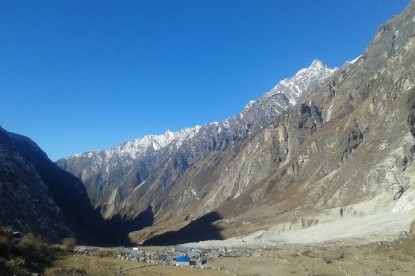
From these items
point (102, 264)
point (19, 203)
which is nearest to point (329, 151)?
point (19, 203)

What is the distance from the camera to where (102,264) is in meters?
35.2

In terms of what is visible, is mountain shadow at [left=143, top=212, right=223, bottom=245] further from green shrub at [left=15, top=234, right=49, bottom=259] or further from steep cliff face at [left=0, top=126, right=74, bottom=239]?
green shrub at [left=15, top=234, right=49, bottom=259]

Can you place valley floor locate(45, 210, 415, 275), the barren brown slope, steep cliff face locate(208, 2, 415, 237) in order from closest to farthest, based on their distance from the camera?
valley floor locate(45, 210, 415, 275), steep cliff face locate(208, 2, 415, 237), the barren brown slope

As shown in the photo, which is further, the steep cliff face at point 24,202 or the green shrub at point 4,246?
the steep cliff face at point 24,202

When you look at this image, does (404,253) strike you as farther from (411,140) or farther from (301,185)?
(301,185)

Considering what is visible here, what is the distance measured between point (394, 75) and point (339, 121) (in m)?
27.9

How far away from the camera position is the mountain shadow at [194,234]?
12750 centimetres

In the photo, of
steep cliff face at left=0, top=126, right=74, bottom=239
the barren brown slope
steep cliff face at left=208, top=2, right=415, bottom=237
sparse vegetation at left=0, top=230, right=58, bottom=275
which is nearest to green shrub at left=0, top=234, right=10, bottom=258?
sparse vegetation at left=0, top=230, right=58, bottom=275

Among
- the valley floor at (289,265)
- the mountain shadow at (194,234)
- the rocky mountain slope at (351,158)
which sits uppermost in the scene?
→ the rocky mountain slope at (351,158)

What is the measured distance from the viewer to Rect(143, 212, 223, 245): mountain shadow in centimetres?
12750

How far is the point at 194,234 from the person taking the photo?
13562 cm

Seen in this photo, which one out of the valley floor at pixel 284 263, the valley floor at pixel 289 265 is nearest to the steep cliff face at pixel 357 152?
the valley floor at pixel 284 263

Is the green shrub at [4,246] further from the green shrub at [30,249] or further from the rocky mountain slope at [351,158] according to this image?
the rocky mountain slope at [351,158]

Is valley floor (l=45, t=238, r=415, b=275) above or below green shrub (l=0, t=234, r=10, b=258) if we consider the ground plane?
below
